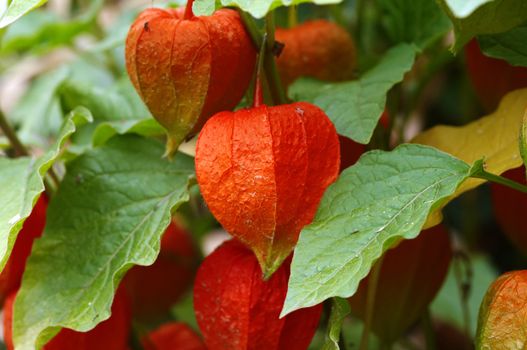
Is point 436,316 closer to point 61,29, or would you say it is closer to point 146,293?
point 146,293

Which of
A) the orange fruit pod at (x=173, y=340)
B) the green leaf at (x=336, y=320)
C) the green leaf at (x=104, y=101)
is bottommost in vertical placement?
the orange fruit pod at (x=173, y=340)

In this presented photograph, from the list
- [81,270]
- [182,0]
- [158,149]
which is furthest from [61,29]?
[81,270]

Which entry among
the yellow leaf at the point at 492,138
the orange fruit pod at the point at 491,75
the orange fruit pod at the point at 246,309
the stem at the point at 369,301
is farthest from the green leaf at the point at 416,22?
the orange fruit pod at the point at 246,309

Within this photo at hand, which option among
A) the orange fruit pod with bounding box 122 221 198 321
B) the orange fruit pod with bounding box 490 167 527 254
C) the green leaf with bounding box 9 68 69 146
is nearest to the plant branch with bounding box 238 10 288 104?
the orange fruit pod with bounding box 490 167 527 254

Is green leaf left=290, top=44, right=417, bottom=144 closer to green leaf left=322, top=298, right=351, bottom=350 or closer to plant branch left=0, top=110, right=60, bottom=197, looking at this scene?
green leaf left=322, top=298, right=351, bottom=350

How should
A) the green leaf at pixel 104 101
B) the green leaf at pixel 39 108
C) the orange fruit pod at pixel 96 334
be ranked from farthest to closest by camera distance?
the green leaf at pixel 39 108
the green leaf at pixel 104 101
the orange fruit pod at pixel 96 334

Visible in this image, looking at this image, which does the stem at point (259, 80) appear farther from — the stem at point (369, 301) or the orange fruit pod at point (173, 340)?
the orange fruit pod at point (173, 340)
